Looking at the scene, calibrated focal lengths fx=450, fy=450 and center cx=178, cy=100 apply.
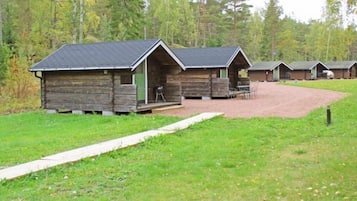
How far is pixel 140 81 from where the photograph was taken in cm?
1864

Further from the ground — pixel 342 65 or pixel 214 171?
pixel 342 65

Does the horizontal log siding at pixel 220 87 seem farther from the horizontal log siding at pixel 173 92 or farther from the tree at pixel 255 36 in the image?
the tree at pixel 255 36

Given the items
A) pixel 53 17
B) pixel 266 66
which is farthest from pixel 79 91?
pixel 266 66

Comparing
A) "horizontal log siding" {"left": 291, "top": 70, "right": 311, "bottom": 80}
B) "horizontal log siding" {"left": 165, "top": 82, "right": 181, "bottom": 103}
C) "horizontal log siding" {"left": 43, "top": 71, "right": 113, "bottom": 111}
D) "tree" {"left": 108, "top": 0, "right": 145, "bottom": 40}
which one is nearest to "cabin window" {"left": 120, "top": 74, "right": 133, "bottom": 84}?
"horizontal log siding" {"left": 43, "top": 71, "right": 113, "bottom": 111}

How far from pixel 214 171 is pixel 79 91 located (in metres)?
11.6

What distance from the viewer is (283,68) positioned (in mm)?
53812

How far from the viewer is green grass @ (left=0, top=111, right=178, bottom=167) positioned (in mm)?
9172

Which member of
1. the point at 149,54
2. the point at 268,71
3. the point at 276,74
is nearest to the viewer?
the point at 149,54

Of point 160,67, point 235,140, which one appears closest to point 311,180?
point 235,140

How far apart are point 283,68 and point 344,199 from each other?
50.1 m

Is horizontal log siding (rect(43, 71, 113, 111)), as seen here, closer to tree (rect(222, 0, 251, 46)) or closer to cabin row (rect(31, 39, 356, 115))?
cabin row (rect(31, 39, 356, 115))

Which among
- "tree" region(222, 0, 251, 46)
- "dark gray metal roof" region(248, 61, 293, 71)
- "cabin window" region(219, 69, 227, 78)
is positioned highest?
"tree" region(222, 0, 251, 46)

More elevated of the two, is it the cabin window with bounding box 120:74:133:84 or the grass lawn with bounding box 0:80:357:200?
the cabin window with bounding box 120:74:133:84

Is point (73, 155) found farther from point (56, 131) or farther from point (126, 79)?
point (126, 79)
